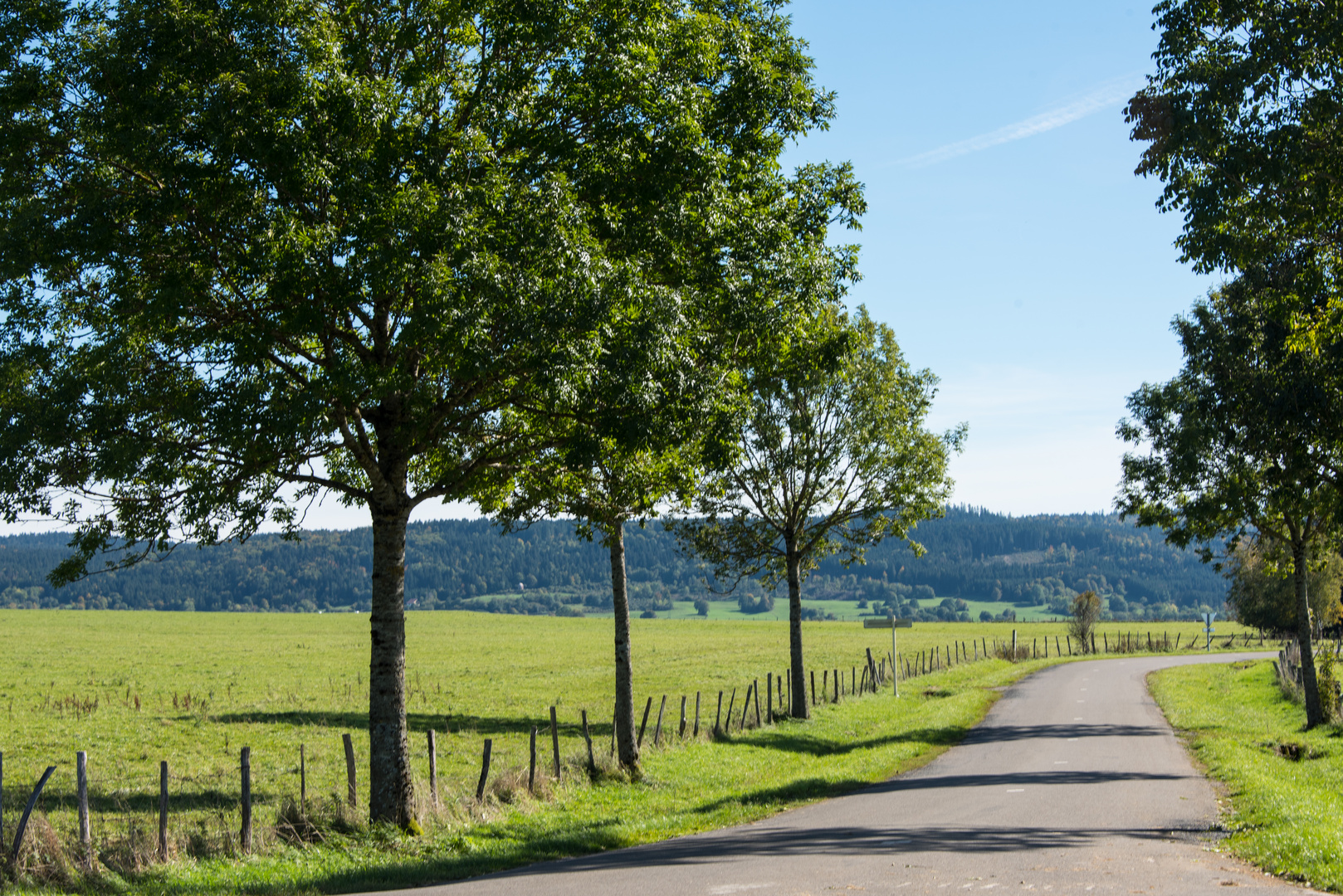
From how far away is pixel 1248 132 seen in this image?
13172 mm

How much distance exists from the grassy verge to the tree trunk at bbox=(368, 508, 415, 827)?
1065cm

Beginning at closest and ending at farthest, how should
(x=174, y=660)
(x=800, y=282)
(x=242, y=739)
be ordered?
(x=800, y=282) < (x=242, y=739) < (x=174, y=660)

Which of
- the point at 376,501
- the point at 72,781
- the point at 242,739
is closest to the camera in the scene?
the point at 376,501

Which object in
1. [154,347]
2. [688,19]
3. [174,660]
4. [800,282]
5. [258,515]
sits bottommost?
[174,660]

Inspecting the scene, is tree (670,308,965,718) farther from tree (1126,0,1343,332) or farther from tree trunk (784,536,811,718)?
tree (1126,0,1343,332)

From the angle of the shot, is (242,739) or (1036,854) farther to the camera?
(242,739)

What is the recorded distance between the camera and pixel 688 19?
14336mm

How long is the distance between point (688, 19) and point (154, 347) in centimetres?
842

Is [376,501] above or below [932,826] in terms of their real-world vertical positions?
above

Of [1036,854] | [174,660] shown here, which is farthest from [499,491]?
[174,660]

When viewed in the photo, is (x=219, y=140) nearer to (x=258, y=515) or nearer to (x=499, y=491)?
(x=258, y=515)

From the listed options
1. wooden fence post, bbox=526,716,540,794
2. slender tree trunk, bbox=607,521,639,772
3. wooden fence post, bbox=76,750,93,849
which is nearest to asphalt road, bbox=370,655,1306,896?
wooden fence post, bbox=526,716,540,794

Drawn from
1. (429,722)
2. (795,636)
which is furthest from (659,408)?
(429,722)

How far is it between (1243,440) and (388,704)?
1714 centimetres
